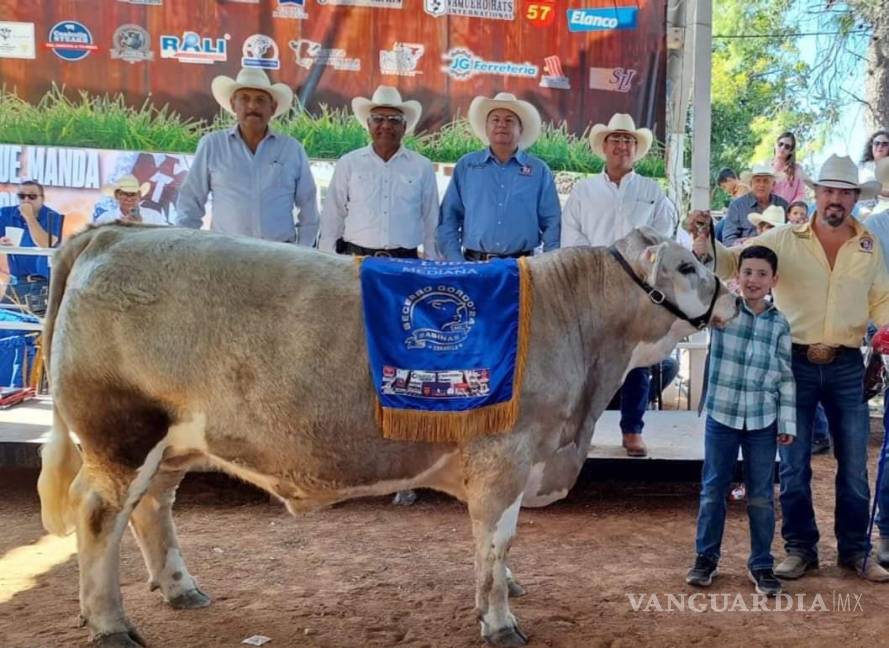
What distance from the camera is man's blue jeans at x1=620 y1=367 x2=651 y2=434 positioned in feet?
21.9

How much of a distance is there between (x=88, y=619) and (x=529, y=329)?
8.28 feet

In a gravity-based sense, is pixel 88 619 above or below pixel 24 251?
below

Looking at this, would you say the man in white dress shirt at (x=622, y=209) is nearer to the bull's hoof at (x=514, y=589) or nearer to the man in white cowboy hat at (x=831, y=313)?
the man in white cowboy hat at (x=831, y=313)

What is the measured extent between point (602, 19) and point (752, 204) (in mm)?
2553

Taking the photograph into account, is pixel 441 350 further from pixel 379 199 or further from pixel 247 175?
pixel 247 175

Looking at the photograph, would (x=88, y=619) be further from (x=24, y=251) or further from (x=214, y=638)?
(x=24, y=251)

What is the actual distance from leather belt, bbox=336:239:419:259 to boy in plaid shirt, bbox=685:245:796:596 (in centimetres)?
237

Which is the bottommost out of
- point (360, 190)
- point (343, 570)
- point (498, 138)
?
point (343, 570)

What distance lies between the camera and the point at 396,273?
4.40m

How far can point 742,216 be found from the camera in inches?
372

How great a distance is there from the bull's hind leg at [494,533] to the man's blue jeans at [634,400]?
2550 mm

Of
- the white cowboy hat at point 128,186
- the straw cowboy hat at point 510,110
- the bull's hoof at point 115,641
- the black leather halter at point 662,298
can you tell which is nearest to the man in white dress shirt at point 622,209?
the straw cowboy hat at point 510,110

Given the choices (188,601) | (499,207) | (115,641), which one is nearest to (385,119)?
(499,207)

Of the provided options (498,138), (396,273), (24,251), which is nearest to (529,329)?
(396,273)
